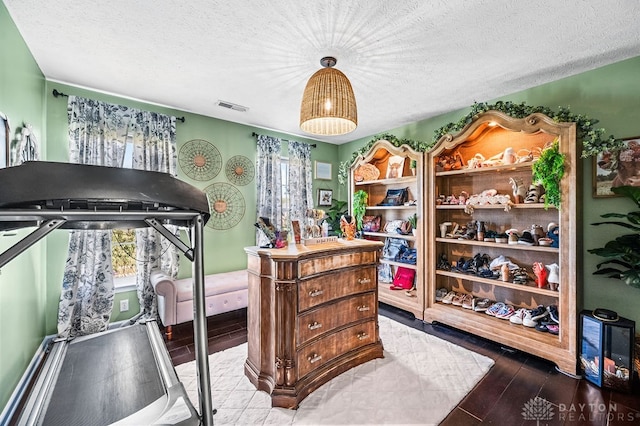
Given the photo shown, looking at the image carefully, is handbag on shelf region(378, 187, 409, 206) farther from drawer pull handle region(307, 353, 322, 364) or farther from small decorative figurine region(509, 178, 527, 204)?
drawer pull handle region(307, 353, 322, 364)

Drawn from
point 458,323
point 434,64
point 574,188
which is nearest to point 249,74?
point 434,64

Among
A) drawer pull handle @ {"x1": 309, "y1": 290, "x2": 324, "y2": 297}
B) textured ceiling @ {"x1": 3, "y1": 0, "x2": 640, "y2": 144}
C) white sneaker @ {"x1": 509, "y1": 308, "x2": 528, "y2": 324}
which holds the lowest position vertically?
white sneaker @ {"x1": 509, "y1": 308, "x2": 528, "y2": 324}

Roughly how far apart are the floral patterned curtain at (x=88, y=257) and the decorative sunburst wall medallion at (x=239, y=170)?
1345mm

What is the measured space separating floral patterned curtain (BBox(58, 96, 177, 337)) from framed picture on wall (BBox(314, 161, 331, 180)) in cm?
241

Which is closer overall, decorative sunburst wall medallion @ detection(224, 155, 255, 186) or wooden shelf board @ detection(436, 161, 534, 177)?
wooden shelf board @ detection(436, 161, 534, 177)

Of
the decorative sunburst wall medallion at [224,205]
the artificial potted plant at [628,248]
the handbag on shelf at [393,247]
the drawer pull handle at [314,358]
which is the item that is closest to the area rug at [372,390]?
the drawer pull handle at [314,358]

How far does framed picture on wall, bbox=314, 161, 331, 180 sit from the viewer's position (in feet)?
16.1

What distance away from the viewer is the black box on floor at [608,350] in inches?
78.1

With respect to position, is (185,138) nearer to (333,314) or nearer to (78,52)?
(78,52)

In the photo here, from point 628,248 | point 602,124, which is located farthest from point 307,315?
point 602,124

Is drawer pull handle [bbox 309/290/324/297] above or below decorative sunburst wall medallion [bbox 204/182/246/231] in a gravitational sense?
below

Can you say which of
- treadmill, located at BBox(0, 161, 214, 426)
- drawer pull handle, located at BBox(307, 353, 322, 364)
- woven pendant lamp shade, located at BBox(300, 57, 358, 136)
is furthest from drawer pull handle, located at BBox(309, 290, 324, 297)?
woven pendant lamp shade, located at BBox(300, 57, 358, 136)

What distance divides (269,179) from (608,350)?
396cm

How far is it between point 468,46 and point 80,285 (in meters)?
4.20
